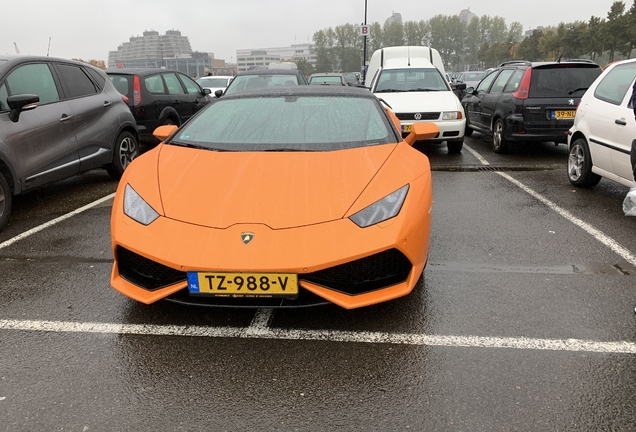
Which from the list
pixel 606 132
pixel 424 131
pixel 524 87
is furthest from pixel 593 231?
pixel 524 87

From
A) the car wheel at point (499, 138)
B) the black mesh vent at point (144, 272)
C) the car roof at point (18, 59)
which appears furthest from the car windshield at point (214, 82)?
the black mesh vent at point (144, 272)

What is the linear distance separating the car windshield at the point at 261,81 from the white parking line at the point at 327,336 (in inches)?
299

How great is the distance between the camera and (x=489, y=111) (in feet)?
30.5

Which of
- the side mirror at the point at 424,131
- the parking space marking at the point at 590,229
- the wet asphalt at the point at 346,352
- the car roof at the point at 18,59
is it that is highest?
the car roof at the point at 18,59

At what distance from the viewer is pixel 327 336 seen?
111 inches

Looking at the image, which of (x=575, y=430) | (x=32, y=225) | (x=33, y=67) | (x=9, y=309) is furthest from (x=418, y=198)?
(x=33, y=67)

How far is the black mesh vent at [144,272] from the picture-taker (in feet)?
8.94

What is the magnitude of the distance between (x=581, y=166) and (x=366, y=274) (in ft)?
14.8

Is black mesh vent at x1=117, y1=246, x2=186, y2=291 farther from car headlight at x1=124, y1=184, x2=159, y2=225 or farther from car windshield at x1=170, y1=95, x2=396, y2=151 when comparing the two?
car windshield at x1=170, y1=95, x2=396, y2=151

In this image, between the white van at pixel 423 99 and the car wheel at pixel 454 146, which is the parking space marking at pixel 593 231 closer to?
the white van at pixel 423 99

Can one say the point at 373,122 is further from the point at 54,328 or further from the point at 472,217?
the point at 54,328

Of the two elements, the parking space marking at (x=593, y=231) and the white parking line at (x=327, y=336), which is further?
the parking space marking at (x=593, y=231)

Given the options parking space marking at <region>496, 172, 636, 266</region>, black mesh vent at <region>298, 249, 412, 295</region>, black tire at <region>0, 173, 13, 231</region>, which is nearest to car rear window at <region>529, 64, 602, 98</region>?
parking space marking at <region>496, 172, 636, 266</region>

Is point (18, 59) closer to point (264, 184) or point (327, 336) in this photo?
point (264, 184)
